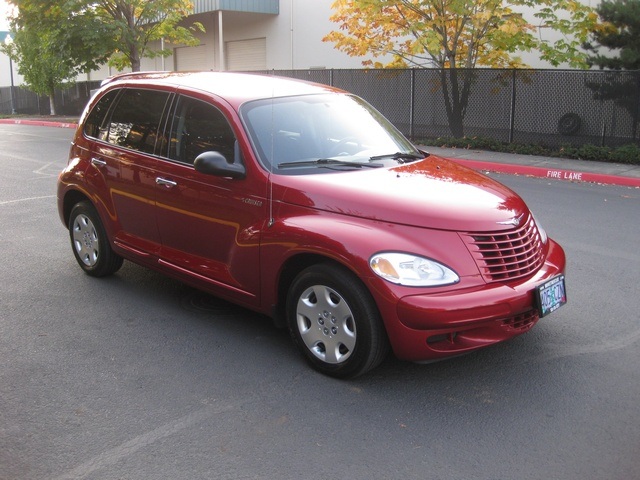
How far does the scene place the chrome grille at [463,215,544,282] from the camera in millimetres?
4090

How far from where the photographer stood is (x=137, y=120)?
5.77 metres

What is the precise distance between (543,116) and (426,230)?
13.4 meters

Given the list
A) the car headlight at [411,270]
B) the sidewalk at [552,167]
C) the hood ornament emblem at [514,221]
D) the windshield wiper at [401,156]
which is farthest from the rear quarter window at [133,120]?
the sidewalk at [552,167]

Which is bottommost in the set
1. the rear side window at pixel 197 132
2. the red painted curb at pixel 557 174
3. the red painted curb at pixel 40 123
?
the red painted curb at pixel 557 174

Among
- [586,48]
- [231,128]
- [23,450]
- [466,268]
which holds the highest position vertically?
[586,48]

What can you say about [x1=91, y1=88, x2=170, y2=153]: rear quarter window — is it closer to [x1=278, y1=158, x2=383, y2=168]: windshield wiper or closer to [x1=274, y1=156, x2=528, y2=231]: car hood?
[x1=278, y1=158, x2=383, y2=168]: windshield wiper

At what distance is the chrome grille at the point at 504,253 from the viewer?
161 inches

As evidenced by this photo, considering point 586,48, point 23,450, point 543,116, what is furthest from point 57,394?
point 586,48

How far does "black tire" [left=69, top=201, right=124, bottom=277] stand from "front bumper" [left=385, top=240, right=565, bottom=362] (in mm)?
3142

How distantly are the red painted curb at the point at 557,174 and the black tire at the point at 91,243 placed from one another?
933 centimetres

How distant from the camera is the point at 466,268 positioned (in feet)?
13.2

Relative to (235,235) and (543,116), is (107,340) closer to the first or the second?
(235,235)

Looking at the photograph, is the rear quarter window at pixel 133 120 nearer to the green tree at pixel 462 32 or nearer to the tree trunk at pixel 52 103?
the green tree at pixel 462 32

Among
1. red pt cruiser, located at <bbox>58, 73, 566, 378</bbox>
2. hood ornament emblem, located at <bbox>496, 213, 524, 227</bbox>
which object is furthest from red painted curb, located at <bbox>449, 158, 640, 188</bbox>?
hood ornament emblem, located at <bbox>496, 213, 524, 227</bbox>
